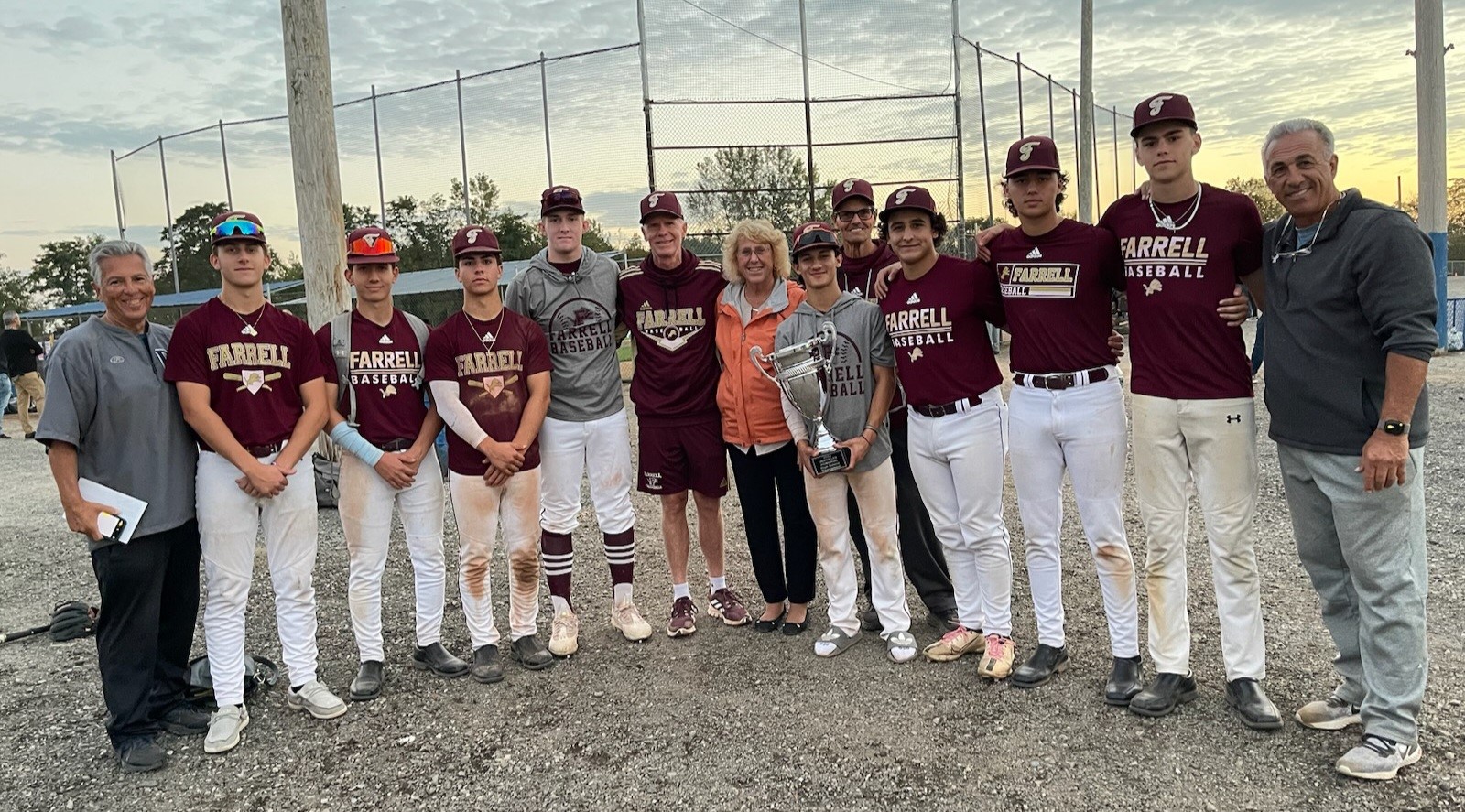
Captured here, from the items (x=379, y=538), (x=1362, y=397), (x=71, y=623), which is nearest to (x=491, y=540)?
(x=379, y=538)

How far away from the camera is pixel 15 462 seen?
11.6 meters

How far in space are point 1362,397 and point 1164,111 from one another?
1.22 m

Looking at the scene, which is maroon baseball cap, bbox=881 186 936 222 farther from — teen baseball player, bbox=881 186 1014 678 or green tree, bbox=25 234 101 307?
green tree, bbox=25 234 101 307

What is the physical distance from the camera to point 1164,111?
3.31 meters

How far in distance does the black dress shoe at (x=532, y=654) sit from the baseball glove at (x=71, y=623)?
→ 2513mm

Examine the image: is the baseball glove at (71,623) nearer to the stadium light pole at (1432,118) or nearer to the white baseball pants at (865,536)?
the white baseball pants at (865,536)

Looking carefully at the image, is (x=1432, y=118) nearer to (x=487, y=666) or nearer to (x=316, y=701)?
(x=487, y=666)

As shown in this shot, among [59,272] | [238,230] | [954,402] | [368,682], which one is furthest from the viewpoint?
[59,272]

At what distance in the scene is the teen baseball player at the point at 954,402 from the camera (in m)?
3.88

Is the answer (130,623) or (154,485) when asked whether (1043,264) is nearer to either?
(154,485)

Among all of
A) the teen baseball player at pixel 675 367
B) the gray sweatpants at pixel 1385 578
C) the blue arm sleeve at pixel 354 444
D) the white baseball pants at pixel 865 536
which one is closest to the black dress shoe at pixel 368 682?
the blue arm sleeve at pixel 354 444

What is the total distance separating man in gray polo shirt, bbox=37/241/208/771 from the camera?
135 inches

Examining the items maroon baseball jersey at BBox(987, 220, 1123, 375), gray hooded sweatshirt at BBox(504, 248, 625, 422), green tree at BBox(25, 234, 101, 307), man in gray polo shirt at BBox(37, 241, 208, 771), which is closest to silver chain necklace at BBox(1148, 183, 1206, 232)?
maroon baseball jersey at BBox(987, 220, 1123, 375)

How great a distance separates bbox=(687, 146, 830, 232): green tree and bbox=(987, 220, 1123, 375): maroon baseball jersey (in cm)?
872
